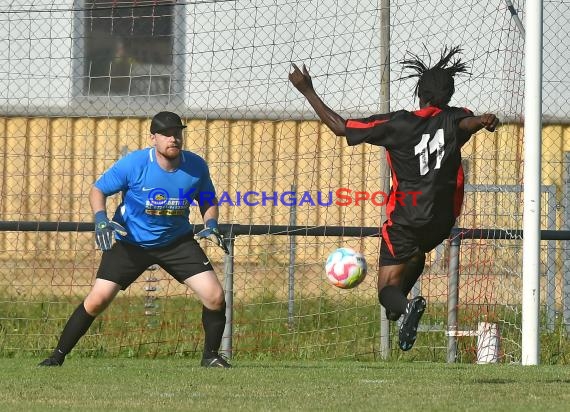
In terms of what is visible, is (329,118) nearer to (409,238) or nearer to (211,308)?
(409,238)

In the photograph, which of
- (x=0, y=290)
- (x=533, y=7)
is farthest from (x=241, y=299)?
(x=533, y=7)

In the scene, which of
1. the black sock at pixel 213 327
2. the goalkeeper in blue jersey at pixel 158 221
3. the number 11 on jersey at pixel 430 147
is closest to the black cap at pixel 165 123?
the goalkeeper in blue jersey at pixel 158 221

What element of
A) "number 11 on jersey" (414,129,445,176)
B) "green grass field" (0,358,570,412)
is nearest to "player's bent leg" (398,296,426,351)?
"green grass field" (0,358,570,412)

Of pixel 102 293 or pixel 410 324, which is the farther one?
pixel 102 293

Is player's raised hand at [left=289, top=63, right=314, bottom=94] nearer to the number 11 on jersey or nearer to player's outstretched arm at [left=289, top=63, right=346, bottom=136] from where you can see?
player's outstretched arm at [left=289, top=63, right=346, bottom=136]

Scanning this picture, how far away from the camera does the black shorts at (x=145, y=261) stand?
10.0 metres

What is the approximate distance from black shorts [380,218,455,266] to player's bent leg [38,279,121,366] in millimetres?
2324

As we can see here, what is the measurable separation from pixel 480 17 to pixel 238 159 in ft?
10.4

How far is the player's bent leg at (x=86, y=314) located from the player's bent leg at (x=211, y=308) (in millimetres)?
596

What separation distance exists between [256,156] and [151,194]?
443 cm

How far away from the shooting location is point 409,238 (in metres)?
8.76

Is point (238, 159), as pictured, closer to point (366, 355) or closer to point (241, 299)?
point (241, 299)

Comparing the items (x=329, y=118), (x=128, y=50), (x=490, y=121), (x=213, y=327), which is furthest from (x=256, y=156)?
(x=490, y=121)

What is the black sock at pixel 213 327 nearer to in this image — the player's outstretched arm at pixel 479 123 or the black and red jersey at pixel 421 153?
the black and red jersey at pixel 421 153
